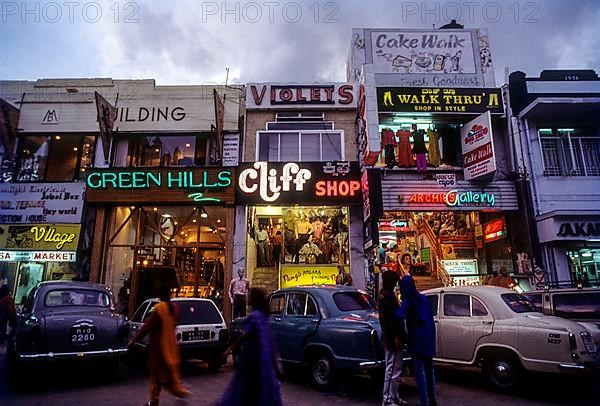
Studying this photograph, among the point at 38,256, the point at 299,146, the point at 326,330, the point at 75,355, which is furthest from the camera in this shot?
the point at 299,146

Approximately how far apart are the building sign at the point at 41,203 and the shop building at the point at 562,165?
59.9ft

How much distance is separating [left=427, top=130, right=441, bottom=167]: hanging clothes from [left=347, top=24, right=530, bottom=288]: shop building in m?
0.05

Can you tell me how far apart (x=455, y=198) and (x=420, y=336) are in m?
10.5

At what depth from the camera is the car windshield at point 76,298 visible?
8914mm

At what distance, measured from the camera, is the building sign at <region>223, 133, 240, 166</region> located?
16328 millimetres

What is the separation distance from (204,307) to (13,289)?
34.5 ft

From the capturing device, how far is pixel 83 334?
7.89 metres

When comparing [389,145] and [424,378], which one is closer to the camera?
[424,378]

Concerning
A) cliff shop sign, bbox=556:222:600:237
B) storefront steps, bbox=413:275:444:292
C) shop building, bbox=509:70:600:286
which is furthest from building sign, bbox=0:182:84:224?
cliff shop sign, bbox=556:222:600:237

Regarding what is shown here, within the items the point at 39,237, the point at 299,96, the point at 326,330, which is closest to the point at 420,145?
the point at 299,96

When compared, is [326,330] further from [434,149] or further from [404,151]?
[434,149]

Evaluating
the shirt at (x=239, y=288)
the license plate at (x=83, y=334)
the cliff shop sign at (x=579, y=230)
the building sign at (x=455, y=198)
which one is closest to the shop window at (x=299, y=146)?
the building sign at (x=455, y=198)

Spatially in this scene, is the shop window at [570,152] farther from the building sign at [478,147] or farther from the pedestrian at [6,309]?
the pedestrian at [6,309]

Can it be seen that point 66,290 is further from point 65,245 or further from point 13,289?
point 13,289
